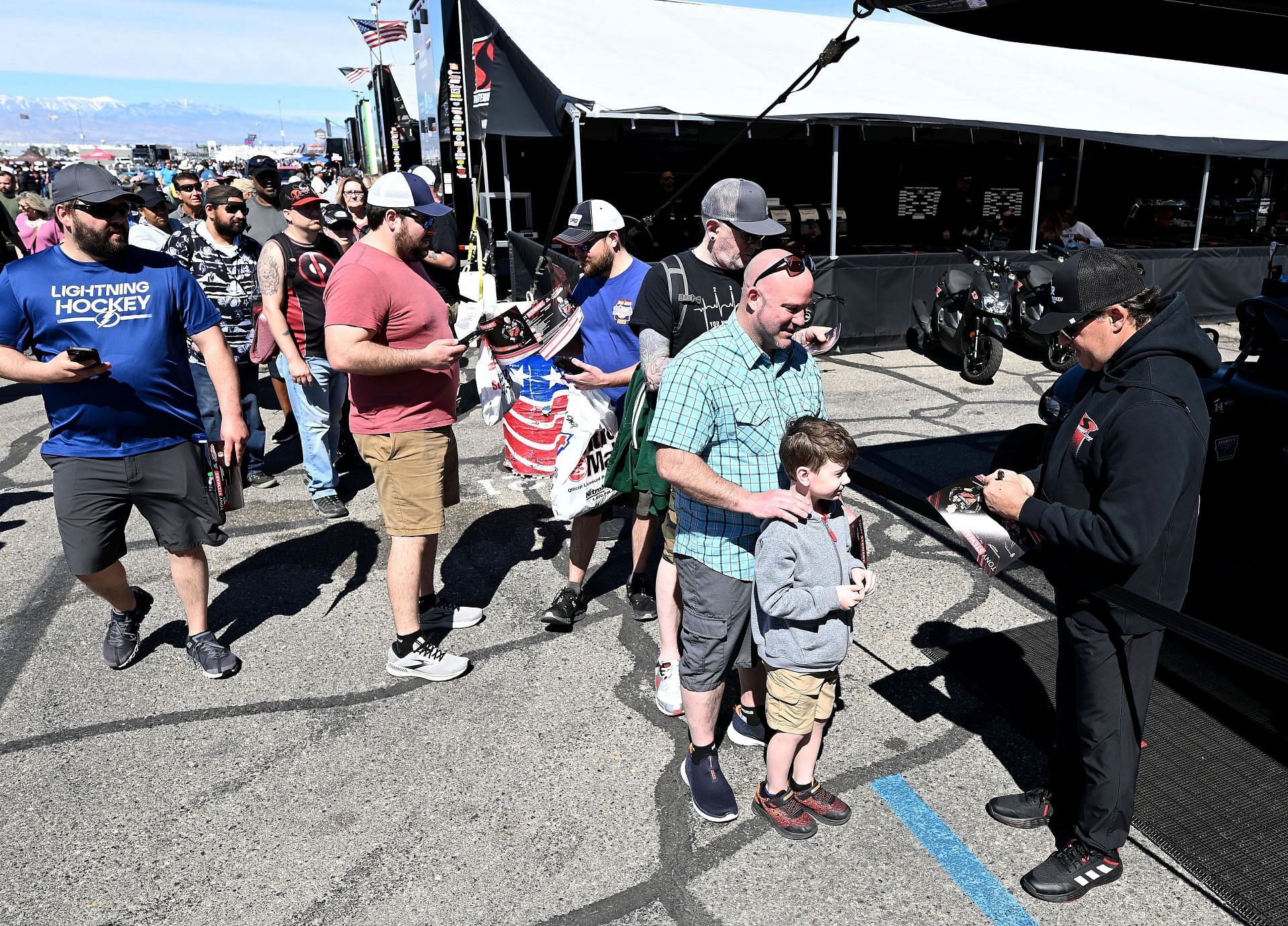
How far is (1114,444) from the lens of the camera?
2320 mm

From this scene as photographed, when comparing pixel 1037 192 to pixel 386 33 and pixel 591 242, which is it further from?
pixel 386 33

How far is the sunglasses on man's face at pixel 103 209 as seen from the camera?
334cm

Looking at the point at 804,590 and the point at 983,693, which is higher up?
the point at 804,590

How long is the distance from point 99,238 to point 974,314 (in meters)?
8.29

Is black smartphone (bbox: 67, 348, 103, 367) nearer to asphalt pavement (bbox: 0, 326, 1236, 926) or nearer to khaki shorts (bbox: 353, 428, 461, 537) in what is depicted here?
khaki shorts (bbox: 353, 428, 461, 537)

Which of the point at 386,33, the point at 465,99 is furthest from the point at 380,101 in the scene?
the point at 465,99

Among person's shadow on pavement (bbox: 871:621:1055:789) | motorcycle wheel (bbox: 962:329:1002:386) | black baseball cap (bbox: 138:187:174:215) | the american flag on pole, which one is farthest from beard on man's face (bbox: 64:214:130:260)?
the american flag on pole

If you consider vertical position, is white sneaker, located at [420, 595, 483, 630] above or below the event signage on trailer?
below

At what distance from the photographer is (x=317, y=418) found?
580cm

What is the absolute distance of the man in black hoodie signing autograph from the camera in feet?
7.46

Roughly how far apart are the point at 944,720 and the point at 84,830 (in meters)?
3.17

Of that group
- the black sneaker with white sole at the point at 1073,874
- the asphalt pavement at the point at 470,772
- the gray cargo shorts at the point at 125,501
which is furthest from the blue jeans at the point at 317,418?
the black sneaker with white sole at the point at 1073,874

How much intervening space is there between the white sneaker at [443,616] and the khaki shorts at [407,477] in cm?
61

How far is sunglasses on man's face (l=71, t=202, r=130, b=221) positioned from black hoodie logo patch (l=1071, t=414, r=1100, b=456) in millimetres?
3475
